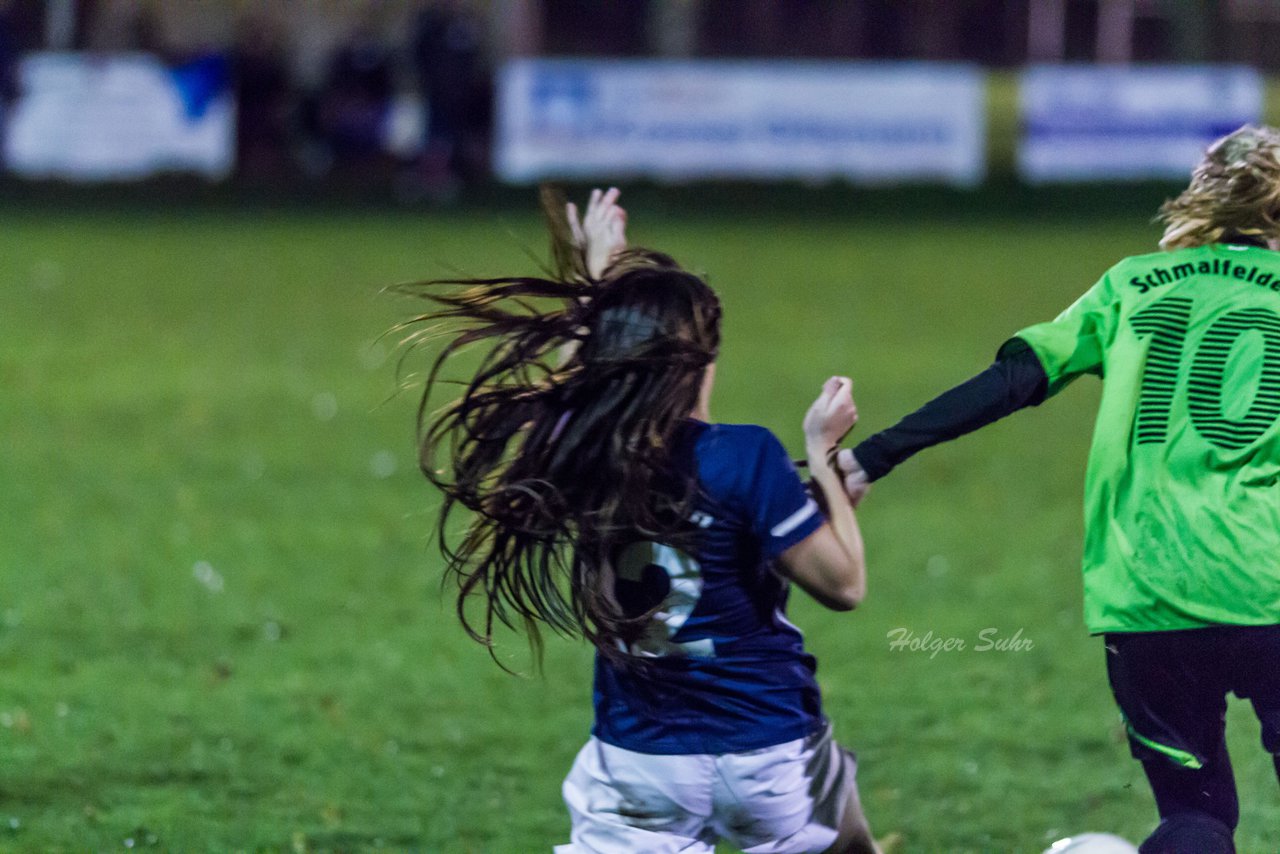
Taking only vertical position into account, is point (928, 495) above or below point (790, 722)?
below

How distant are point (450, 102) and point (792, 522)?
61.9 feet

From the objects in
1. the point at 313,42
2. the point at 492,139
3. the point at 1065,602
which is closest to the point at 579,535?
the point at 1065,602

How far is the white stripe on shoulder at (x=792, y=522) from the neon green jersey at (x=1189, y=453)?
26.5 inches

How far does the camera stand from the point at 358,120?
74.0 ft

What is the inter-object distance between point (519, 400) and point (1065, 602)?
418cm

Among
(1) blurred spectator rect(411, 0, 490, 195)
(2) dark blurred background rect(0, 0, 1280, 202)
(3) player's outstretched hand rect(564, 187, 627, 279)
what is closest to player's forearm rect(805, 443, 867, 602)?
(3) player's outstretched hand rect(564, 187, 627, 279)

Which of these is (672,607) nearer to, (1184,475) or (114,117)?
(1184,475)

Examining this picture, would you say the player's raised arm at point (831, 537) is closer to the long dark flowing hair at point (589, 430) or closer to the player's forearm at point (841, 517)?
the player's forearm at point (841, 517)

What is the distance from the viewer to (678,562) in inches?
131

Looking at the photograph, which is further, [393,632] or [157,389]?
[157,389]

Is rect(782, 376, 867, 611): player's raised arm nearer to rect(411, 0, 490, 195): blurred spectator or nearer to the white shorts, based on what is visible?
the white shorts

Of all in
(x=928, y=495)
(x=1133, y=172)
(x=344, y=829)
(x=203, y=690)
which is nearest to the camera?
(x=344, y=829)

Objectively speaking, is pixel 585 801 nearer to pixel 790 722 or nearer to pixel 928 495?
pixel 790 722

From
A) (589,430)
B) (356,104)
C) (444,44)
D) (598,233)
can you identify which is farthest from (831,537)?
(356,104)
